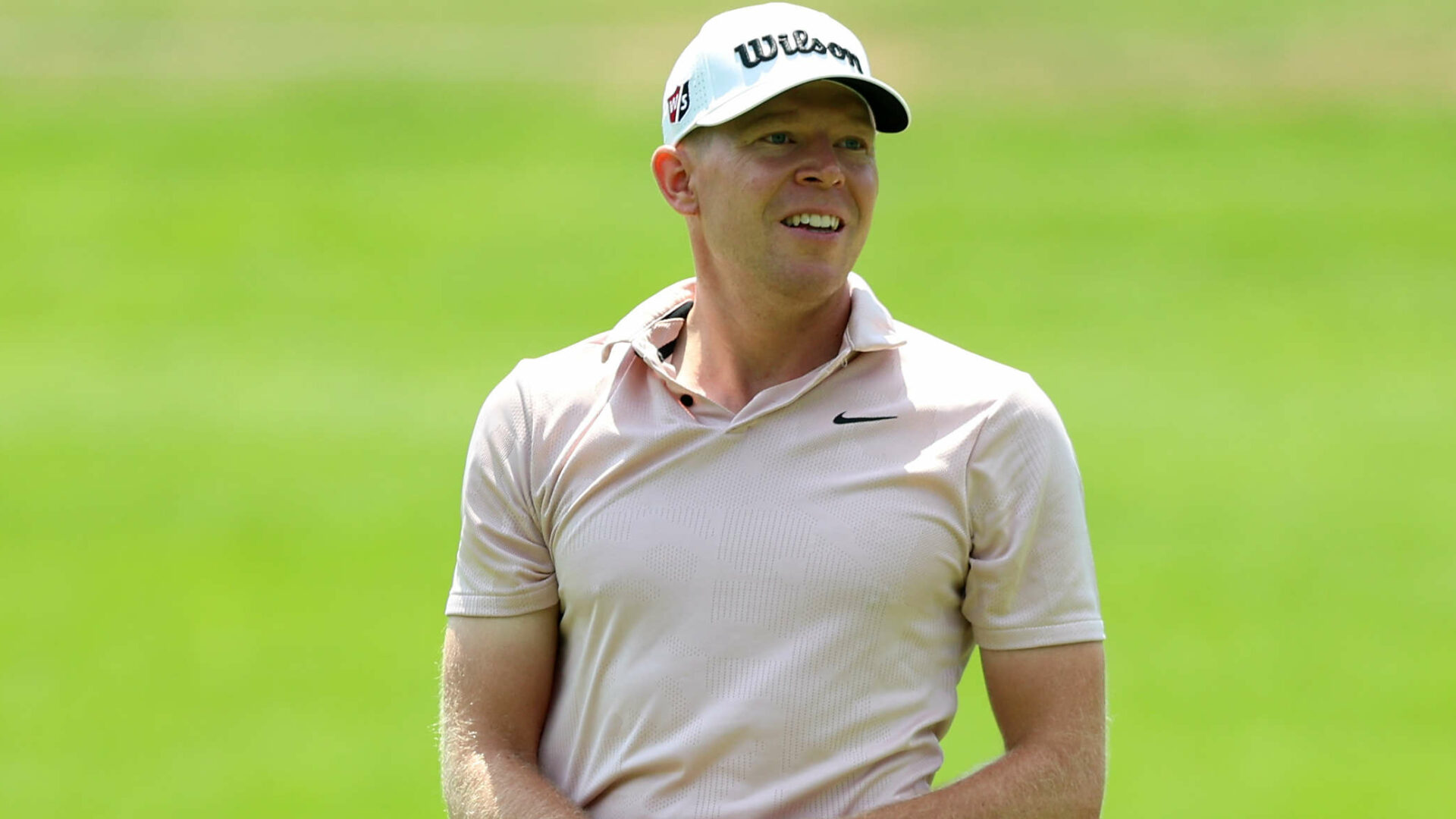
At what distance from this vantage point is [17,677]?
11.7m

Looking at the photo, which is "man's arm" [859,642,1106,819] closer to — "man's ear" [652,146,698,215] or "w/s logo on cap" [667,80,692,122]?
"man's ear" [652,146,698,215]

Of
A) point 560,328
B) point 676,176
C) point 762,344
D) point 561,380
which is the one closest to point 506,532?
point 561,380

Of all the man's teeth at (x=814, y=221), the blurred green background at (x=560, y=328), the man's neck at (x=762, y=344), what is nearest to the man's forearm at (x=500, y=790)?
the man's neck at (x=762, y=344)

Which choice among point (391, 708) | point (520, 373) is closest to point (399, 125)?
point (391, 708)

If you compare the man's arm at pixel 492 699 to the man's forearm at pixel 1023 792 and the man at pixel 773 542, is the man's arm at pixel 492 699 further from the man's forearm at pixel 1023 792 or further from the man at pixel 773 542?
the man's forearm at pixel 1023 792

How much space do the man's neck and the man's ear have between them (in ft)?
0.54

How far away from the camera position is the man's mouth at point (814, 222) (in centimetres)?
315

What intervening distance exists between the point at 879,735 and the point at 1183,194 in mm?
20905

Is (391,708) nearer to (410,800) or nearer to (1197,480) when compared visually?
(410,800)

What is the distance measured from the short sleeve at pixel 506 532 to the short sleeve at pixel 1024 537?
2.25 feet

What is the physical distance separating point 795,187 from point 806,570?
60cm

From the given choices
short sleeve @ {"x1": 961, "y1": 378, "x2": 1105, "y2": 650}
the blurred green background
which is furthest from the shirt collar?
the blurred green background

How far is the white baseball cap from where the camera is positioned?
3113 mm

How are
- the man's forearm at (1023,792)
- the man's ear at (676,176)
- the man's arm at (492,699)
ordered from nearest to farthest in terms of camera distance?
the man's forearm at (1023,792), the man's arm at (492,699), the man's ear at (676,176)
